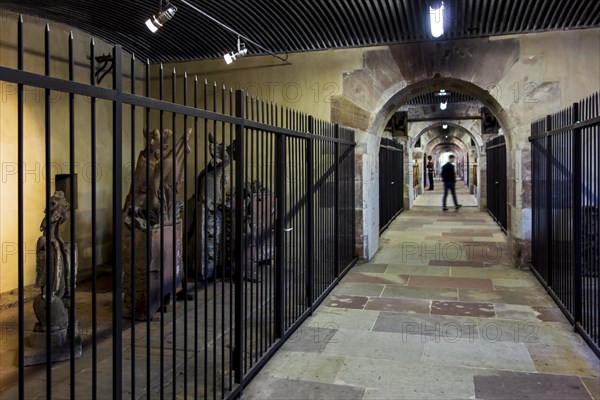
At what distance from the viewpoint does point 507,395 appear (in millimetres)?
3119

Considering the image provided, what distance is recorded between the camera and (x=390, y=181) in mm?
12531

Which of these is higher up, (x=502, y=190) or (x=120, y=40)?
(x=120, y=40)

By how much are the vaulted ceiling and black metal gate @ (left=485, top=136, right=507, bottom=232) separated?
4.31 meters

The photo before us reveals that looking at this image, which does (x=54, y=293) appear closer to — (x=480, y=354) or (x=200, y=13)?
(x=480, y=354)

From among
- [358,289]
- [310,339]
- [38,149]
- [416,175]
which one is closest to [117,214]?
[310,339]

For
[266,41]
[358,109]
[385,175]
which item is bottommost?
[385,175]

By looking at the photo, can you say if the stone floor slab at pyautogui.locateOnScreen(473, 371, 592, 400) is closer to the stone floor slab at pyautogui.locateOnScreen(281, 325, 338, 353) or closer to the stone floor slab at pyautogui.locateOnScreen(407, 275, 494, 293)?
the stone floor slab at pyautogui.locateOnScreen(281, 325, 338, 353)

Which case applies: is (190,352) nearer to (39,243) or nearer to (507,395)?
(39,243)

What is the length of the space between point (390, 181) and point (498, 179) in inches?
95.6

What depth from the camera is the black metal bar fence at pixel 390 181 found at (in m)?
10.8

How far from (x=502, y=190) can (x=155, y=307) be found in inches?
314

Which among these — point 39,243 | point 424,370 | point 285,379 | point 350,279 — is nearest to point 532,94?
point 350,279

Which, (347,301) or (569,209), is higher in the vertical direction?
(569,209)

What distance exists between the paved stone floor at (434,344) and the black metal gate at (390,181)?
12.8ft
